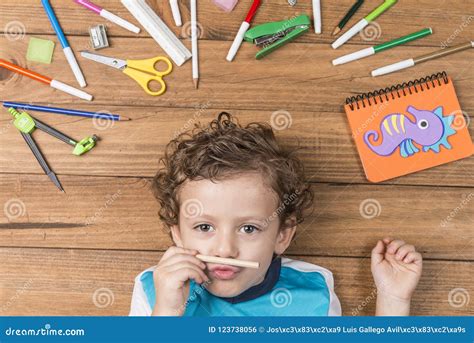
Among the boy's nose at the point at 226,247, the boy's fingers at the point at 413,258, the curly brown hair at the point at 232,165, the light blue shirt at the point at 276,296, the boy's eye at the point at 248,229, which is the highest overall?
the curly brown hair at the point at 232,165

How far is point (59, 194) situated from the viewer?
105cm

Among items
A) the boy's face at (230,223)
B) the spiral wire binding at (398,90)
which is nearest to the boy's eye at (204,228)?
the boy's face at (230,223)

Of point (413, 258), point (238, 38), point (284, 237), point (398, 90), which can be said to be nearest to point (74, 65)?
point (238, 38)

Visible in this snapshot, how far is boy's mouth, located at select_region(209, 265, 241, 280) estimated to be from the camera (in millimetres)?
875

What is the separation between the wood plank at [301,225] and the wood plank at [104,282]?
21mm

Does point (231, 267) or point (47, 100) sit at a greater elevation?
point (47, 100)

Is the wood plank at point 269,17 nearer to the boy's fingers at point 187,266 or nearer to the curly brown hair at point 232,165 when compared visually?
the curly brown hair at point 232,165

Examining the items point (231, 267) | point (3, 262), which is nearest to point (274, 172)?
point (231, 267)

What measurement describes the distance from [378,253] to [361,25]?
A: 444mm

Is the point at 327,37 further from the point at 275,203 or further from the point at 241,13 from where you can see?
the point at 275,203

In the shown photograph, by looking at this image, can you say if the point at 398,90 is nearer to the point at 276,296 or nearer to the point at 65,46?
the point at 276,296

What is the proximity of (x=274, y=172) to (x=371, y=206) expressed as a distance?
0.86ft

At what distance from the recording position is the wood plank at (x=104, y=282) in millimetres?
1039

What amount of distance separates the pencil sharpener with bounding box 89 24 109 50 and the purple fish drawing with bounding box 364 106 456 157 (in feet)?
1.77
